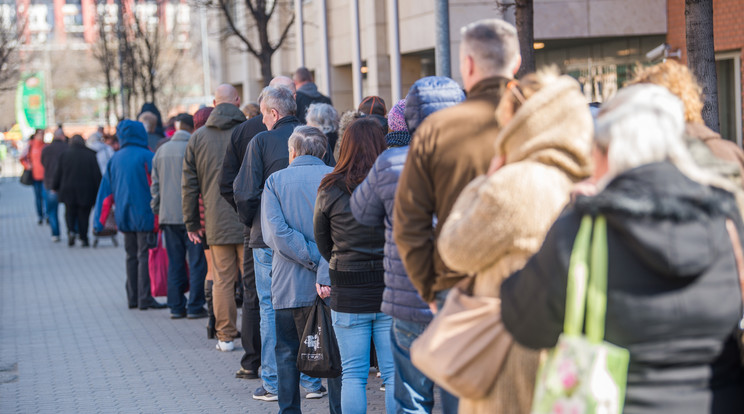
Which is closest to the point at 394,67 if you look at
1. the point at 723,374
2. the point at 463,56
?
the point at 463,56

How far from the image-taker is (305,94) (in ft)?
34.7

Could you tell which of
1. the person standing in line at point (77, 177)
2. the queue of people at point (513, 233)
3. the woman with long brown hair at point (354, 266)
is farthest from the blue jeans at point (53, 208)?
the woman with long brown hair at point (354, 266)

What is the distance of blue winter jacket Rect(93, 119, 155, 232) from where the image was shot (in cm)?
1145

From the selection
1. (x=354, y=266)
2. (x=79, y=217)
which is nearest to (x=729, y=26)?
(x=354, y=266)

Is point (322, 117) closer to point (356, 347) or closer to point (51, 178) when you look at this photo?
Result: point (356, 347)

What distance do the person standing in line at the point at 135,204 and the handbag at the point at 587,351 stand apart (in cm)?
923

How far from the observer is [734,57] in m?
15.1

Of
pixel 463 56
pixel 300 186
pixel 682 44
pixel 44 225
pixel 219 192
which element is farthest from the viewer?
pixel 44 225

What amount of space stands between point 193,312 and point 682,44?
10288mm

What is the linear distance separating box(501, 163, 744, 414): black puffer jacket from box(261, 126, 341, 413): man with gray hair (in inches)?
131

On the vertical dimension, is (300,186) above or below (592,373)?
above

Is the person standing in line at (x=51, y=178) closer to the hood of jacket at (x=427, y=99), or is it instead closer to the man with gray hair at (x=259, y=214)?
the man with gray hair at (x=259, y=214)

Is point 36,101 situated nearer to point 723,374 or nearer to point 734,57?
point 734,57

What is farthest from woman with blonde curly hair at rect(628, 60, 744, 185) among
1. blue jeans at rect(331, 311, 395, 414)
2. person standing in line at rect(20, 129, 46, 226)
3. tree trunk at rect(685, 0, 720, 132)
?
person standing in line at rect(20, 129, 46, 226)
